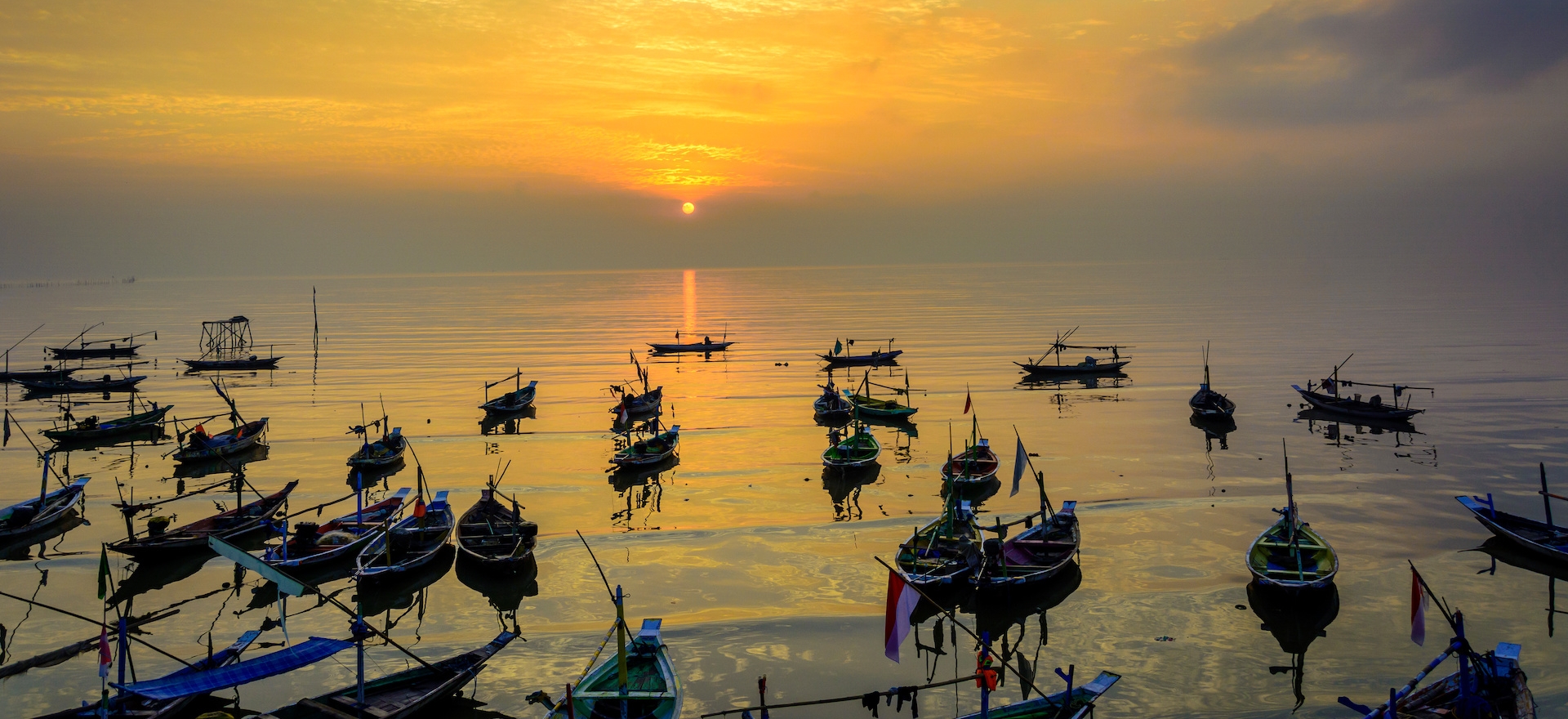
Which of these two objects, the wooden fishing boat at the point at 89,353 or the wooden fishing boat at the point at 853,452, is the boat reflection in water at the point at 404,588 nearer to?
the wooden fishing boat at the point at 853,452

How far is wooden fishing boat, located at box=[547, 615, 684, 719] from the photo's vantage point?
18219mm

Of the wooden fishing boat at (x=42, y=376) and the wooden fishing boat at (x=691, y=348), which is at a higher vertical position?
the wooden fishing boat at (x=691, y=348)

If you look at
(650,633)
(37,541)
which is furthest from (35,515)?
(650,633)

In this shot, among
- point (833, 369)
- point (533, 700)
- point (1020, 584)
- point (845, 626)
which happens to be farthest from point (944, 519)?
point (833, 369)

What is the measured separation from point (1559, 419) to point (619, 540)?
51028mm

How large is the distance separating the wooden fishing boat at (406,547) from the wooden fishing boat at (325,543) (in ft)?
2.23

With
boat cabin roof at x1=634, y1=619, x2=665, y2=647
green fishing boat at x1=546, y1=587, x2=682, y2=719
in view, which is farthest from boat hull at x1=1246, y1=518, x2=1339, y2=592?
green fishing boat at x1=546, y1=587, x2=682, y2=719

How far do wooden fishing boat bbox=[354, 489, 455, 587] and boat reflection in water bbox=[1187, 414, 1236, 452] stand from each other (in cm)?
3689

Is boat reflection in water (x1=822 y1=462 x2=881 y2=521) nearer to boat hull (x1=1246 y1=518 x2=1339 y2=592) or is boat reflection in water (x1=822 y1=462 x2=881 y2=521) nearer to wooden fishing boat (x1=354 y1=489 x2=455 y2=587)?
boat hull (x1=1246 y1=518 x2=1339 y2=592)

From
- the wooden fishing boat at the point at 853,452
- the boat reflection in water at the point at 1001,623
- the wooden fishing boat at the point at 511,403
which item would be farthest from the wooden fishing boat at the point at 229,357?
the boat reflection in water at the point at 1001,623

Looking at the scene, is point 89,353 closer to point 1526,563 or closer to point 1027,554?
point 1027,554

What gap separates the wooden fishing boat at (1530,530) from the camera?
27641 mm

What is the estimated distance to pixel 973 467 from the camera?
127 feet

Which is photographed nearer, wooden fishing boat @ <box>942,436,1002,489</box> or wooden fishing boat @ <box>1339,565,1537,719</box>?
wooden fishing boat @ <box>1339,565,1537,719</box>
